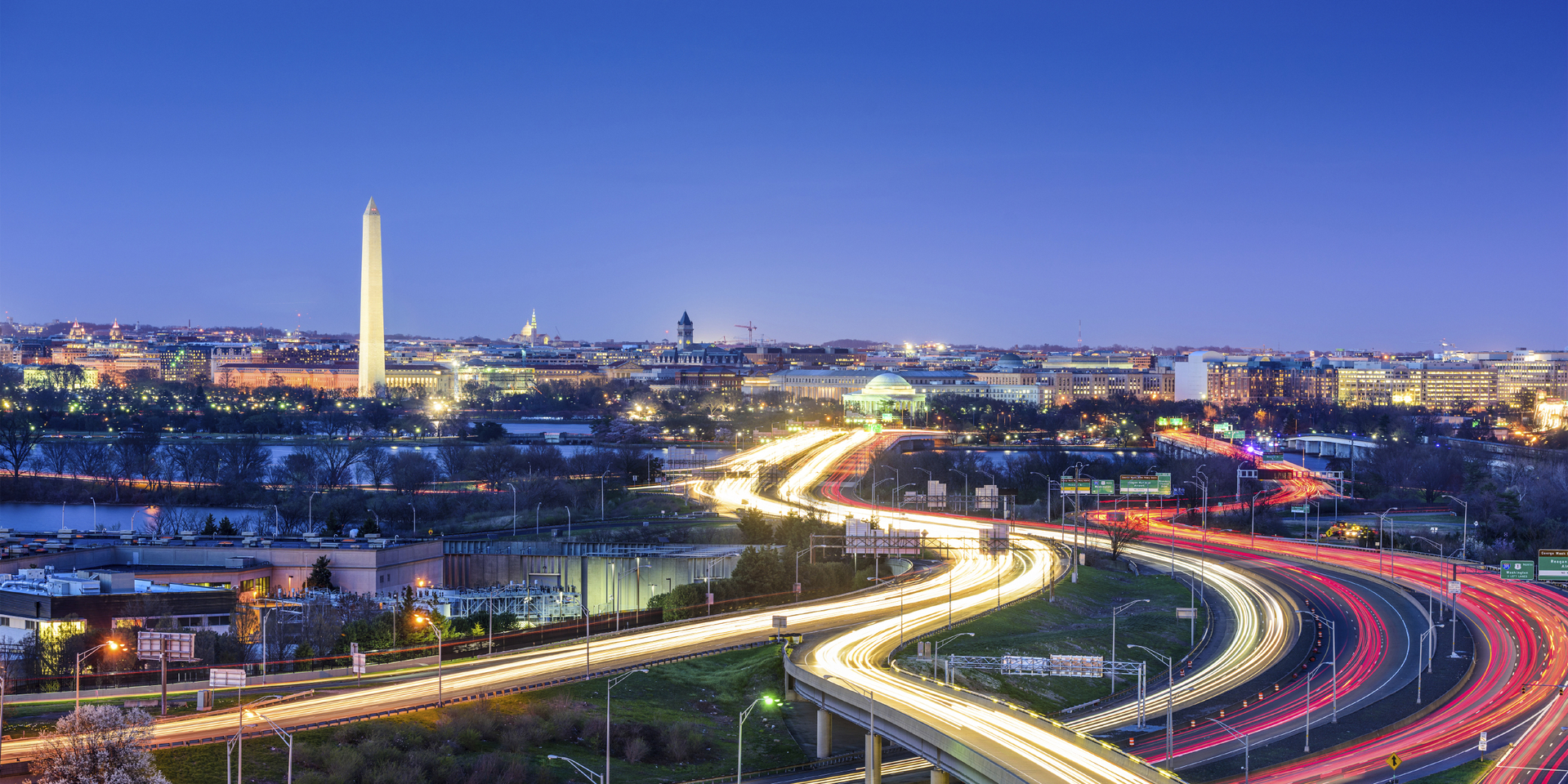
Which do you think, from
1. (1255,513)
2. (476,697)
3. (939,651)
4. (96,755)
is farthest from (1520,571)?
(96,755)

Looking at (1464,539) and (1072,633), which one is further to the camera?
(1464,539)

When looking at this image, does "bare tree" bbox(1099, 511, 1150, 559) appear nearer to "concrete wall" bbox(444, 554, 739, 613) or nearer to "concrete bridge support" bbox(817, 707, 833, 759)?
"concrete wall" bbox(444, 554, 739, 613)

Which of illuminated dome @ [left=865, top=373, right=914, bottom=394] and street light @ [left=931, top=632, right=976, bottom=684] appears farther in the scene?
illuminated dome @ [left=865, top=373, right=914, bottom=394]

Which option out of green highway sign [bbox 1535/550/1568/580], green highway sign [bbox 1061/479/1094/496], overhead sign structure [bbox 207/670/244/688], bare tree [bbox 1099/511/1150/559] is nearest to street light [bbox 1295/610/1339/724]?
green highway sign [bbox 1535/550/1568/580]

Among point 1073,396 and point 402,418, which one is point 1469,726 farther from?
point 1073,396

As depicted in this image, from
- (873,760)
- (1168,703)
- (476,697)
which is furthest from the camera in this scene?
(476,697)

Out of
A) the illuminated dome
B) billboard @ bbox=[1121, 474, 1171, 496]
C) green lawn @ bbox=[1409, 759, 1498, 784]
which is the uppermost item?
the illuminated dome

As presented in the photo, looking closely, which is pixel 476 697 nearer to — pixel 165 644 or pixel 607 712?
pixel 607 712
